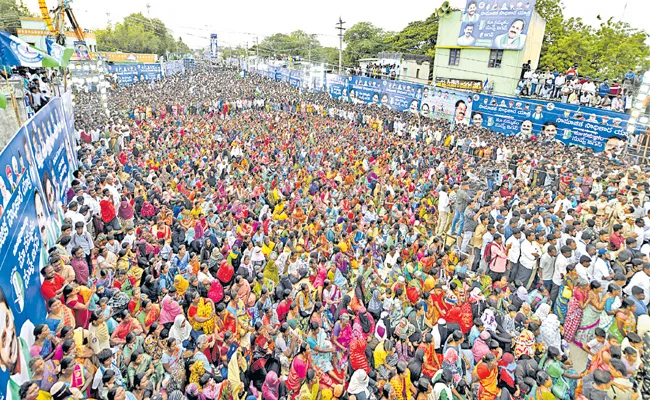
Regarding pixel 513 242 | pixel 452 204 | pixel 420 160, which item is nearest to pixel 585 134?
pixel 420 160

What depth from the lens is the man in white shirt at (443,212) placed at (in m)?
9.07

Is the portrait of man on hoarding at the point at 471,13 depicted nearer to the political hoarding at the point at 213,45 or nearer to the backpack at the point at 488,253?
the backpack at the point at 488,253

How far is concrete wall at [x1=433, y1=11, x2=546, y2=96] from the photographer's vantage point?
22797 mm

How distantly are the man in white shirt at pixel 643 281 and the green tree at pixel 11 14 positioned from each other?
57048 mm

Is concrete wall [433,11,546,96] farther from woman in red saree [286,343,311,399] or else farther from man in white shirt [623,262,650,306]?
woman in red saree [286,343,311,399]

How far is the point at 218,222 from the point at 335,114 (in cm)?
1521

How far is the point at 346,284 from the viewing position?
600 centimetres

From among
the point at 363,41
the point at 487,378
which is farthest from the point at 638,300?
the point at 363,41

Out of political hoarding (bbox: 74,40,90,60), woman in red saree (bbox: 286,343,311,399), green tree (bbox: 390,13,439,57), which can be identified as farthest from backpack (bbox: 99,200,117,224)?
green tree (bbox: 390,13,439,57)

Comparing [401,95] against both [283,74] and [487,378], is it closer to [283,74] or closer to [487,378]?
[283,74]

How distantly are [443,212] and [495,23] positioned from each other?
709 inches

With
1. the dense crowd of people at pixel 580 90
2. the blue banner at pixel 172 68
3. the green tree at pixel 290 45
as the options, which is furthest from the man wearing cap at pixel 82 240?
the green tree at pixel 290 45

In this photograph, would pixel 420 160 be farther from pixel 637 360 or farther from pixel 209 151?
pixel 637 360

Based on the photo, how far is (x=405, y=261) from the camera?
6531 mm
